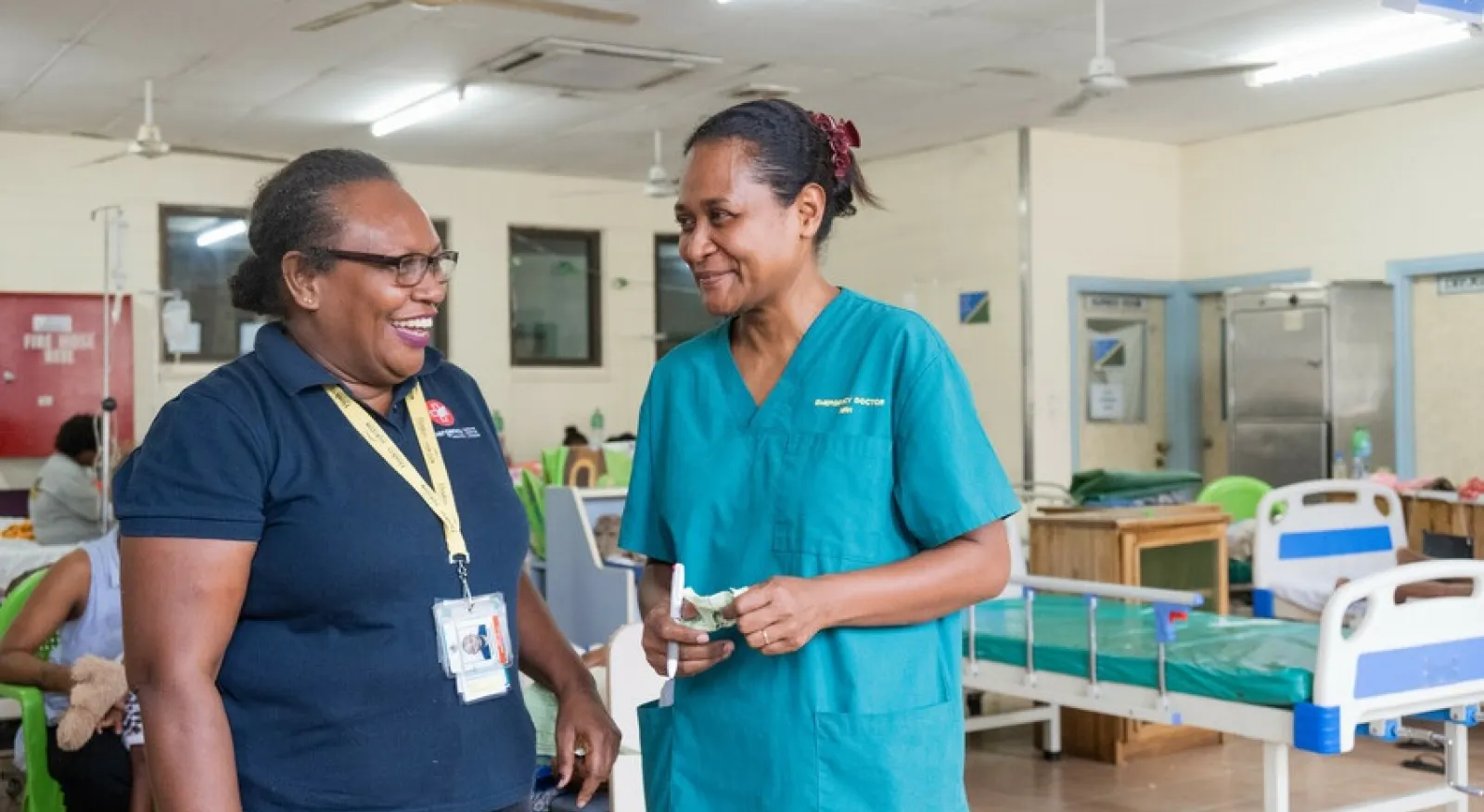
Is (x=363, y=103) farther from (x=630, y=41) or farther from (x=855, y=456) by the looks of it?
(x=855, y=456)

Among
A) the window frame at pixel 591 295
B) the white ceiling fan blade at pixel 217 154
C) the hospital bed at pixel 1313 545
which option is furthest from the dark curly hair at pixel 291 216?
the window frame at pixel 591 295

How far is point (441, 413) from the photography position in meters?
1.83

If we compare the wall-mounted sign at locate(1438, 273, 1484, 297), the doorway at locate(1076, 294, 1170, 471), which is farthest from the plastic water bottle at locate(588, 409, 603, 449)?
the wall-mounted sign at locate(1438, 273, 1484, 297)

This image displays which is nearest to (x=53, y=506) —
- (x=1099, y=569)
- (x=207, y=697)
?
(x=1099, y=569)

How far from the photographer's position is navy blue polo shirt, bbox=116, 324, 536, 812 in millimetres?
1561

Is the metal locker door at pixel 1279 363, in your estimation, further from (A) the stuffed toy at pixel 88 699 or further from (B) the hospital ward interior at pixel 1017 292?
(A) the stuffed toy at pixel 88 699

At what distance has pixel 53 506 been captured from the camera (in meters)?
7.17

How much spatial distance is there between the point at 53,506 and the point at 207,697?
628 cm

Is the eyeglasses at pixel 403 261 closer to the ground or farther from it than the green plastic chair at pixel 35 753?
farther from it

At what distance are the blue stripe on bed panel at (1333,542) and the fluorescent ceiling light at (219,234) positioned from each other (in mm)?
6893

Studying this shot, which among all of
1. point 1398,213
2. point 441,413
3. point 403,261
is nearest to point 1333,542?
point 1398,213

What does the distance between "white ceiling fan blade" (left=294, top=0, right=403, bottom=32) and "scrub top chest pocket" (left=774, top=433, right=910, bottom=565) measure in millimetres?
4873

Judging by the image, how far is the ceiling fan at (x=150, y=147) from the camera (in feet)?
24.3

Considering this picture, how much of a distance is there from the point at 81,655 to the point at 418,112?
5.15m
